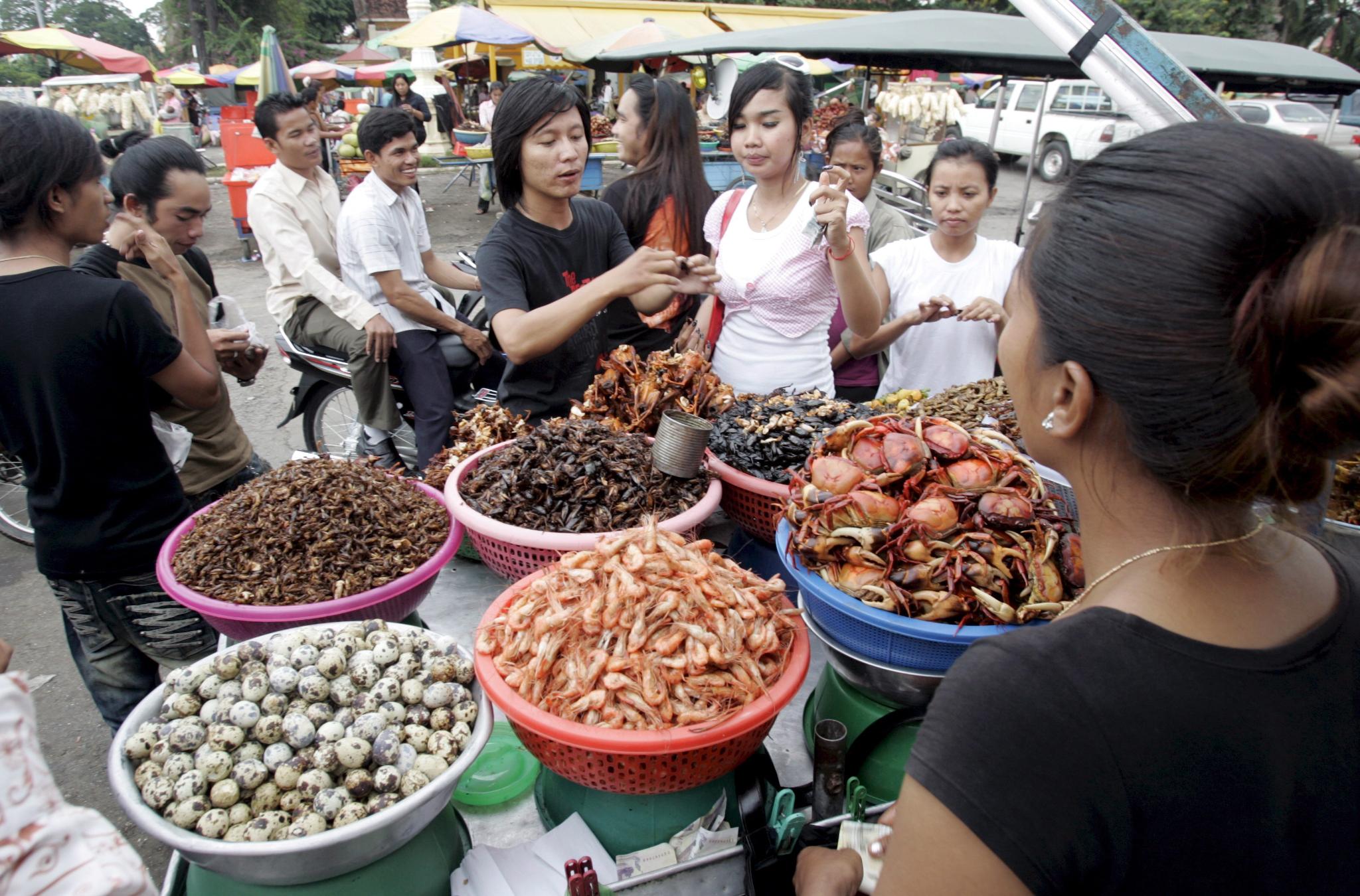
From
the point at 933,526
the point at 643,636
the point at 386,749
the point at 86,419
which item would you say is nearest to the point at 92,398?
the point at 86,419

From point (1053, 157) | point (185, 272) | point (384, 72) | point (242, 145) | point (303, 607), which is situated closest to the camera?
point (303, 607)

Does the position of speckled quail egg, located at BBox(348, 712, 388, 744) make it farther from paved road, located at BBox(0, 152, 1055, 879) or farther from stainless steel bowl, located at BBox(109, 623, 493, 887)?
paved road, located at BBox(0, 152, 1055, 879)

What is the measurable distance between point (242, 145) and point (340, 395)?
9.16 m

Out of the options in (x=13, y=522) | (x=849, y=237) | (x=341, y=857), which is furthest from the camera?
(x=13, y=522)

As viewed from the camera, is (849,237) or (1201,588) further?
(849,237)

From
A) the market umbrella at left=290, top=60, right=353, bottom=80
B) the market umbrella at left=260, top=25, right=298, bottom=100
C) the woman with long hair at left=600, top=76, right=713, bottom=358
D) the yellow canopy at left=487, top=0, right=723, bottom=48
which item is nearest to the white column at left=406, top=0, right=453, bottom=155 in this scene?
the yellow canopy at left=487, top=0, right=723, bottom=48

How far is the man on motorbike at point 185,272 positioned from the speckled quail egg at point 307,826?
179 centimetres

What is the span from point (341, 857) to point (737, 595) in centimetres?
91

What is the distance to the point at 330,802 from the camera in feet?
4.85

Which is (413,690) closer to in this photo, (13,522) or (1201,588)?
(1201,588)

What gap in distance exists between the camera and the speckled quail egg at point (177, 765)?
1.51m

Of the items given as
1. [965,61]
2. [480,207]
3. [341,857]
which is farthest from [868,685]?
[480,207]

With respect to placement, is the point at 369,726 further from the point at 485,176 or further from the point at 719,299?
the point at 485,176

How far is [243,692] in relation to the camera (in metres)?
1.67
